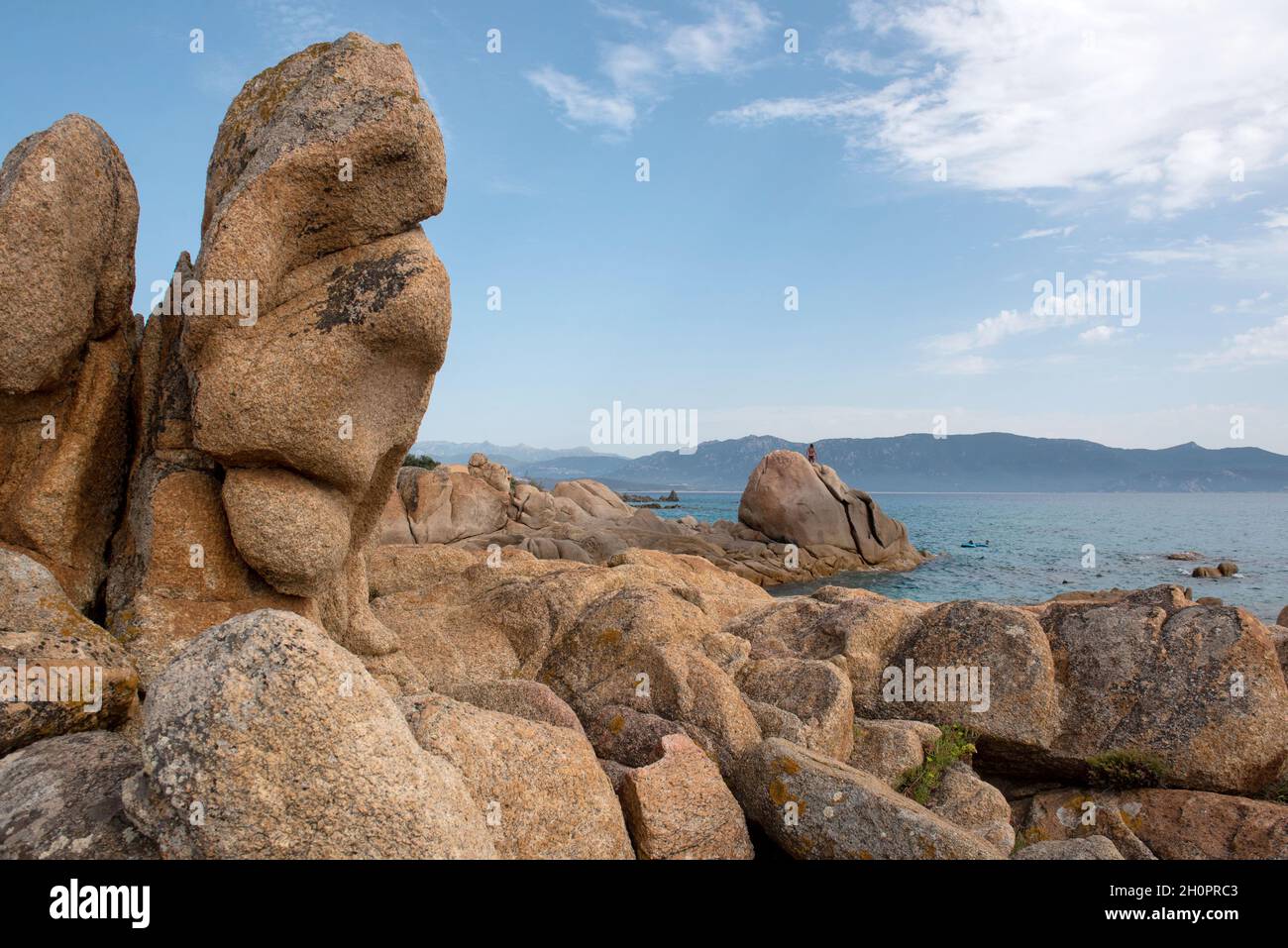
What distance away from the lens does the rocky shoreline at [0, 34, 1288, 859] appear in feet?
15.1

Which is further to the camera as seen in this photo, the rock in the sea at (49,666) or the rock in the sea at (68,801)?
the rock in the sea at (49,666)

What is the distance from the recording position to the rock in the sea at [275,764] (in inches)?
168

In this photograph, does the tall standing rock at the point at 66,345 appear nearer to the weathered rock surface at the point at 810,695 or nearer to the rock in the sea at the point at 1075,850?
the weathered rock surface at the point at 810,695

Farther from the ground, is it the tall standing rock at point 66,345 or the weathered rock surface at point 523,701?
the tall standing rock at point 66,345

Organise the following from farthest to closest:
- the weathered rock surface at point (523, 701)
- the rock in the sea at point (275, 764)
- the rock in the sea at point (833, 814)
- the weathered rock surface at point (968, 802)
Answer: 1. the weathered rock surface at point (968, 802)
2. the weathered rock surface at point (523, 701)
3. the rock in the sea at point (833, 814)
4. the rock in the sea at point (275, 764)

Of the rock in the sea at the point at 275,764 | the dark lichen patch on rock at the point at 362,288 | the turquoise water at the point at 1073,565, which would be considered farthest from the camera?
the turquoise water at the point at 1073,565

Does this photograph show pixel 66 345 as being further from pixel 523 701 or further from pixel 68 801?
pixel 523 701

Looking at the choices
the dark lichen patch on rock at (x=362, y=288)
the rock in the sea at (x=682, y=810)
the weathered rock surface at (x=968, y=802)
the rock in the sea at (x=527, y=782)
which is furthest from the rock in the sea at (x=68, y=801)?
the weathered rock surface at (x=968, y=802)

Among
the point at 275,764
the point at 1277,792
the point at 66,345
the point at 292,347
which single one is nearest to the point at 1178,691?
the point at 1277,792

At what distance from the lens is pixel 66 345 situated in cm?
823

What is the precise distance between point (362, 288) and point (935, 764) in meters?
7.63

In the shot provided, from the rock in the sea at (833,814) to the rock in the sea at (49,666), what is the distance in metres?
5.18

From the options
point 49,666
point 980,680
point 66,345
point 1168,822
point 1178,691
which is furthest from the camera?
point 980,680
